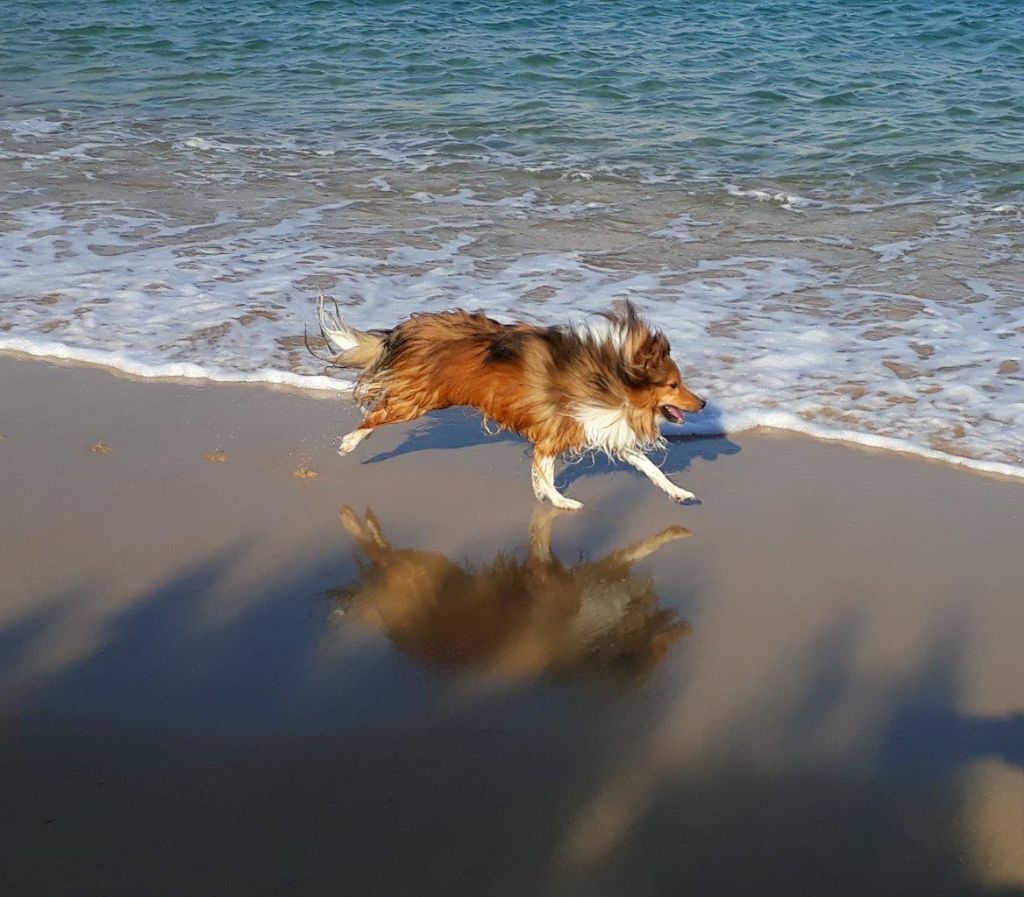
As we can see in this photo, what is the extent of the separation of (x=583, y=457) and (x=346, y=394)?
1456 millimetres

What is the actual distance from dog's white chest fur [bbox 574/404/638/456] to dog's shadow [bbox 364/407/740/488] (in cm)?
52

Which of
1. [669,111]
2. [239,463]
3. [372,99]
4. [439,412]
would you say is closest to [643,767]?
[239,463]

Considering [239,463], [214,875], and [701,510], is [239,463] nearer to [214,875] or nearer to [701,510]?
[701,510]

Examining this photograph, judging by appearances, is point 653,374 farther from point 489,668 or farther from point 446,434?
point 489,668

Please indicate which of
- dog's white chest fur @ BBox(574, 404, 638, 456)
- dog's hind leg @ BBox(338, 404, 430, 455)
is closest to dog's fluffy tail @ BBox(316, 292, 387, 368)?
dog's hind leg @ BBox(338, 404, 430, 455)

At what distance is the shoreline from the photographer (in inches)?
255

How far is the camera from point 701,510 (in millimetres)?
6035

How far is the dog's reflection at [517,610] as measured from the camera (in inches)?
184

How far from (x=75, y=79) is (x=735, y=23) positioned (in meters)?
9.97

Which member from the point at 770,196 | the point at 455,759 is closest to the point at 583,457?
the point at 455,759

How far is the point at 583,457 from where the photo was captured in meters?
6.88

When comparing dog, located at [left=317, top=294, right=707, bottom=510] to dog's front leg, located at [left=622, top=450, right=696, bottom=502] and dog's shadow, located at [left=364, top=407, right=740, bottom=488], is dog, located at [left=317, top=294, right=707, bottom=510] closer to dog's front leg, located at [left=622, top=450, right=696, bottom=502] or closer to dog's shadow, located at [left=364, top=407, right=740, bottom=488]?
dog's front leg, located at [left=622, top=450, right=696, bottom=502]

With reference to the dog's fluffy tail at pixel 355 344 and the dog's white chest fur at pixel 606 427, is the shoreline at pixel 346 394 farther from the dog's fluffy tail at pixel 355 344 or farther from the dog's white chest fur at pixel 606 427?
the dog's white chest fur at pixel 606 427

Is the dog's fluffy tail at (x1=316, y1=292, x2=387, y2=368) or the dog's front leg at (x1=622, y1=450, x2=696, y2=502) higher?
the dog's fluffy tail at (x1=316, y1=292, x2=387, y2=368)
